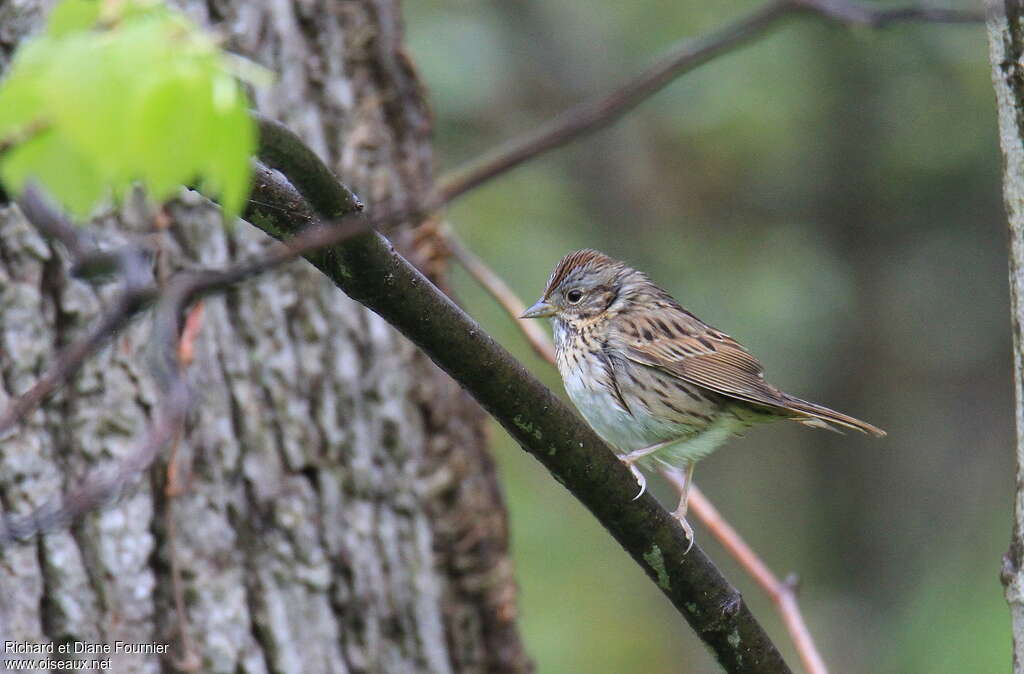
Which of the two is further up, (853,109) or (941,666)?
(853,109)

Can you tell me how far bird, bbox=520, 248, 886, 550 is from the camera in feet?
15.1

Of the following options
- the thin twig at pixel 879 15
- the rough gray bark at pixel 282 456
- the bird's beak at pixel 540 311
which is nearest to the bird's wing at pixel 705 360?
the bird's beak at pixel 540 311

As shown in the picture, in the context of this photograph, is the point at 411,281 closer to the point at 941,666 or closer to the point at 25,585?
the point at 25,585

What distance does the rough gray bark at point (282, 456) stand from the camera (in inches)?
151

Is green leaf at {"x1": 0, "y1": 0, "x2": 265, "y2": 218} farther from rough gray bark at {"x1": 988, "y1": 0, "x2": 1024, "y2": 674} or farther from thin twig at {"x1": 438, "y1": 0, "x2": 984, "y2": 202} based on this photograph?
rough gray bark at {"x1": 988, "y1": 0, "x2": 1024, "y2": 674}

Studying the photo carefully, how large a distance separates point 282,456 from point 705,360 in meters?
1.70

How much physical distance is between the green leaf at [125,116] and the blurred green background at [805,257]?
6.10 m

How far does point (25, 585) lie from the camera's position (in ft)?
12.2

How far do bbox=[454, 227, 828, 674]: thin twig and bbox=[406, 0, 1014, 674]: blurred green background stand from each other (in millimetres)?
3225

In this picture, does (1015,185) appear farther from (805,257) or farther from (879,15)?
(805,257)

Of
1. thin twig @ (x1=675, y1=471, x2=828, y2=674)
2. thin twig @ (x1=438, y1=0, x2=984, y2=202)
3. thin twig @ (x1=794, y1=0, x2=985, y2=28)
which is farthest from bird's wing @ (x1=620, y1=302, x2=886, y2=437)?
thin twig @ (x1=438, y1=0, x2=984, y2=202)

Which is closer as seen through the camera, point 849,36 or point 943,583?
point 849,36

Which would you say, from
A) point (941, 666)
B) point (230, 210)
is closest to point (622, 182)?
point (941, 666)

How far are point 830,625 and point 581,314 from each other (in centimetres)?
584
